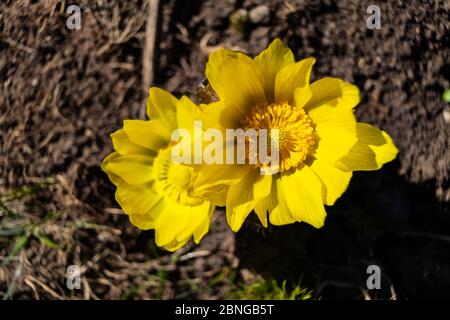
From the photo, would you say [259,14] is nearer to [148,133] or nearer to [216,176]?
[148,133]

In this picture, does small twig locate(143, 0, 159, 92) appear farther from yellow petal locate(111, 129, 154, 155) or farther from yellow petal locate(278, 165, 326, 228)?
yellow petal locate(278, 165, 326, 228)

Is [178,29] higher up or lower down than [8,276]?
higher up

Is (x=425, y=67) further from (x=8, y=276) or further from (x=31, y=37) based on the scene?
(x=8, y=276)

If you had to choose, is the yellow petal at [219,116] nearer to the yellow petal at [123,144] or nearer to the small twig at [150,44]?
the yellow petal at [123,144]

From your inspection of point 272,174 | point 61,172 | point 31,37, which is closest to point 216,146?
point 272,174

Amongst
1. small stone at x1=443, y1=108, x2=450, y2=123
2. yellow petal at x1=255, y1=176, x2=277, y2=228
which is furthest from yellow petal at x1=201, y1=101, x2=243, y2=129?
small stone at x1=443, y1=108, x2=450, y2=123

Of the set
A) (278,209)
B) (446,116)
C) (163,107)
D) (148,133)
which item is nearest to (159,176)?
(148,133)
